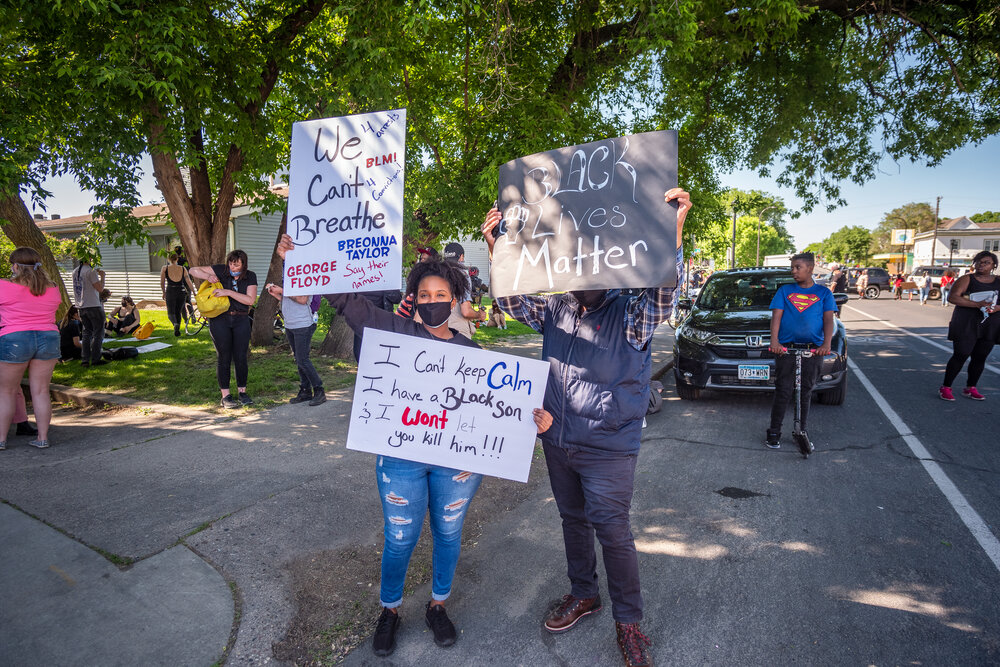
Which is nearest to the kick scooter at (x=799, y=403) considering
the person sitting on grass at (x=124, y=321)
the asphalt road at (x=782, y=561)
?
the asphalt road at (x=782, y=561)

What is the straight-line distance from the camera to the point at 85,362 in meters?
9.20

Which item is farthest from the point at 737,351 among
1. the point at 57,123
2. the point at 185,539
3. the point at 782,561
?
the point at 57,123

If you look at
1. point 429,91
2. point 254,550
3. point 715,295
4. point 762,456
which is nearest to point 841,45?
point 715,295

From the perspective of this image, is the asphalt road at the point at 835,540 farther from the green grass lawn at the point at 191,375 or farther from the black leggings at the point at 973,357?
the green grass lawn at the point at 191,375

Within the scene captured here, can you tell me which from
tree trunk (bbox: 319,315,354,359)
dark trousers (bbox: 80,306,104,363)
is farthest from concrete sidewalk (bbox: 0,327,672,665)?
tree trunk (bbox: 319,315,354,359)

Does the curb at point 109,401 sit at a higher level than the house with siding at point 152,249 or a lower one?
lower

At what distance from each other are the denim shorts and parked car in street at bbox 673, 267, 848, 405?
22.8ft

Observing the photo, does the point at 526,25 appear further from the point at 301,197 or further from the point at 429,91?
the point at 301,197

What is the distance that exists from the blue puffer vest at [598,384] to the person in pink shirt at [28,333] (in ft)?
16.8

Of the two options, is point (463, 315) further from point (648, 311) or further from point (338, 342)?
point (338, 342)

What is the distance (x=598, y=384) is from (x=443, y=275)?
90 cm

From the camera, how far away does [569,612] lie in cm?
277

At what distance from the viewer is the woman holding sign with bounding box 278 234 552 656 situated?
2.55m

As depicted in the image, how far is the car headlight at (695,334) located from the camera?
6.98m
